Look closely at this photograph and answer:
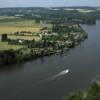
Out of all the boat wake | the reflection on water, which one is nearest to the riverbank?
the reflection on water

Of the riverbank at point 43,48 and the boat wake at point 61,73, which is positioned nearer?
the boat wake at point 61,73

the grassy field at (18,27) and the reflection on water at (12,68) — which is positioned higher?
the reflection on water at (12,68)

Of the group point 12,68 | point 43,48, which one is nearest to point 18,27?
point 43,48

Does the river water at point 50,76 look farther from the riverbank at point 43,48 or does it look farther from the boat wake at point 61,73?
the riverbank at point 43,48

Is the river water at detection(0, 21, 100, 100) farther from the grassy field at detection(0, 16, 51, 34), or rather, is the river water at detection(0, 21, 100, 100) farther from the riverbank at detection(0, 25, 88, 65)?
the grassy field at detection(0, 16, 51, 34)

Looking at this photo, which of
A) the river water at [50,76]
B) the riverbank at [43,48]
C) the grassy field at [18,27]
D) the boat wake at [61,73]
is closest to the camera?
the river water at [50,76]

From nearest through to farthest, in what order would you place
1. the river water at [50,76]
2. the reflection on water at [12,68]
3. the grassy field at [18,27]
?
the river water at [50,76] < the reflection on water at [12,68] < the grassy field at [18,27]

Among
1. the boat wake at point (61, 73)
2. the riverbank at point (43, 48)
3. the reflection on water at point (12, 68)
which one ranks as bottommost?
the riverbank at point (43, 48)

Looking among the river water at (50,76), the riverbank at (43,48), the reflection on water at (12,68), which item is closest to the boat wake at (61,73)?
the river water at (50,76)
